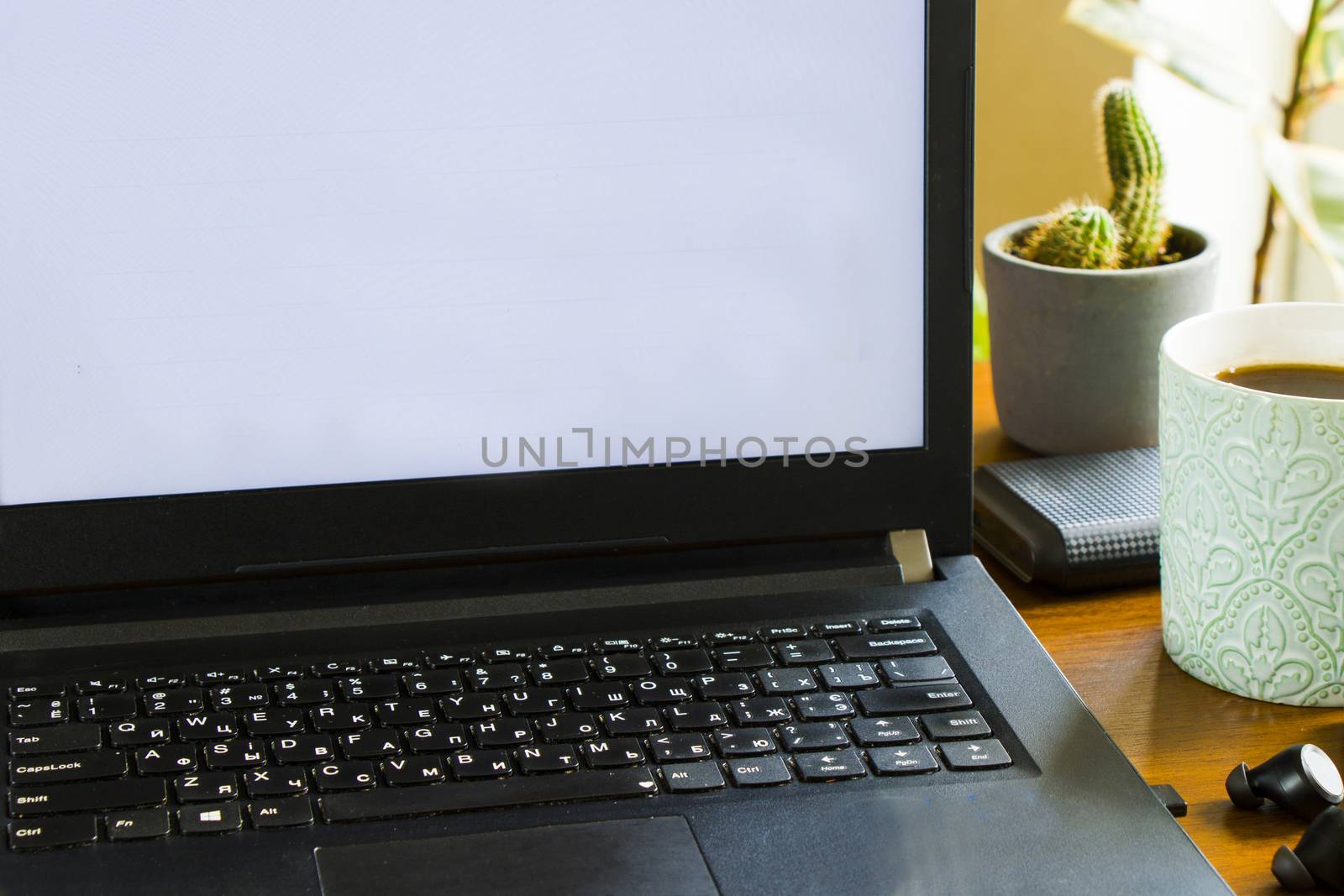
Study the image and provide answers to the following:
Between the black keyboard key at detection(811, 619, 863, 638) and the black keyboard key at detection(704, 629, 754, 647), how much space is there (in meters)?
0.03

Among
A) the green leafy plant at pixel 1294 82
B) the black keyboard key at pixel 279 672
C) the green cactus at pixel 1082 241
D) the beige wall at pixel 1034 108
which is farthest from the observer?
the beige wall at pixel 1034 108

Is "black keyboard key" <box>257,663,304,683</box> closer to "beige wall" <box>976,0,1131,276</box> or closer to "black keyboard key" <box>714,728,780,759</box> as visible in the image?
"black keyboard key" <box>714,728,780,759</box>

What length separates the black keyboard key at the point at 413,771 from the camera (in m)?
0.48

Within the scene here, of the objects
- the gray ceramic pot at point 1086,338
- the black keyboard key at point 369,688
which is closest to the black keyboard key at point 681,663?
the black keyboard key at point 369,688

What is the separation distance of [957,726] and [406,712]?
8.0 inches

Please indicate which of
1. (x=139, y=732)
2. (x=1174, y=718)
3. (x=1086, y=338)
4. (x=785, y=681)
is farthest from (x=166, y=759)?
(x=1086, y=338)

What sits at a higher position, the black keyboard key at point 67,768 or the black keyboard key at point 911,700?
the black keyboard key at point 67,768

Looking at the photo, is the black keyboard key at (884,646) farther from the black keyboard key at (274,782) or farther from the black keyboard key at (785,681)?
the black keyboard key at (274,782)

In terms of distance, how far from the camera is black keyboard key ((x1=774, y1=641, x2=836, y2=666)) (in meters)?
0.54

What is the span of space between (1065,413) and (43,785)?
0.55 metres

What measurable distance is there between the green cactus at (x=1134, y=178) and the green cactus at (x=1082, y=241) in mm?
18

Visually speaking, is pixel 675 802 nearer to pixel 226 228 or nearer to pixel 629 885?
pixel 629 885

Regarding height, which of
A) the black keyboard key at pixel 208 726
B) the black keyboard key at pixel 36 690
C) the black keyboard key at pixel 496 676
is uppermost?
the black keyboard key at pixel 36 690

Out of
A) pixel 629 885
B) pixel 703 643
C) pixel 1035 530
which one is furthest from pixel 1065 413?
pixel 629 885
